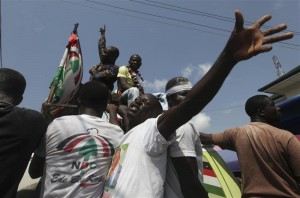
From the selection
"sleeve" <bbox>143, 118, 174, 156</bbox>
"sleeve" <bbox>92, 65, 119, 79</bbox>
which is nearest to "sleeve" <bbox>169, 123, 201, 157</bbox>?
"sleeve" <bbox>143, 118, 174, 156</bbox>

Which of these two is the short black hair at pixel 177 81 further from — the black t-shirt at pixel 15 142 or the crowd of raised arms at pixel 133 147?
the black t-shirt at pixel 15 142

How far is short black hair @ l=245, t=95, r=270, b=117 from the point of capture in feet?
11.5

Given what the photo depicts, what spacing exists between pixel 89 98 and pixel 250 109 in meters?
1.97

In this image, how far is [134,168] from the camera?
189 cm

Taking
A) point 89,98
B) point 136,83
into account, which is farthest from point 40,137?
point 136,83

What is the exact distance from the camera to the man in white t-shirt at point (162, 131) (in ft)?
5.16

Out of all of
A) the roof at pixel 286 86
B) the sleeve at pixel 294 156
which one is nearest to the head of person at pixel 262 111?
the sleeve at pixel 294 156

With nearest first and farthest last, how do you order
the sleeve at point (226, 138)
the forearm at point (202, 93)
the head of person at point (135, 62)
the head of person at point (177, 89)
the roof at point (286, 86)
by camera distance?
the forearm at point (202, 93) → the head of person at point (177, 89) → the sleeve at point (226, 138) → the head of person at point (135, 62) → the roof at point (286, 86)

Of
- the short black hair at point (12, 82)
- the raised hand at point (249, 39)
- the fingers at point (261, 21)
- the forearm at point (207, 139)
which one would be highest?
the fingers at point (261, 21)

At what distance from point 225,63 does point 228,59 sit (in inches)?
1.0

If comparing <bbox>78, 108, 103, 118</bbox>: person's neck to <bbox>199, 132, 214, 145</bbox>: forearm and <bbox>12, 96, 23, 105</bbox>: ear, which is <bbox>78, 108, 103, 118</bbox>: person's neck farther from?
<bbox>199, 132, 214, 145</bbox>: forearm

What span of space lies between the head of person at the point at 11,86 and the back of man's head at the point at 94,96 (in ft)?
1.54

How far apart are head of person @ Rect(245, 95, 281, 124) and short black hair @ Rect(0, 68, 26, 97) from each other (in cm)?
248

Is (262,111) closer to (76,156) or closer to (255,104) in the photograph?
(255,104)
